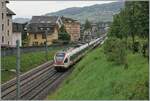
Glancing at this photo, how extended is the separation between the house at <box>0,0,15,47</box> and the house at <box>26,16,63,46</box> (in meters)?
14.5

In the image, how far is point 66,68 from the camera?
5003 centimetres

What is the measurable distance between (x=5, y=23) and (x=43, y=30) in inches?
915

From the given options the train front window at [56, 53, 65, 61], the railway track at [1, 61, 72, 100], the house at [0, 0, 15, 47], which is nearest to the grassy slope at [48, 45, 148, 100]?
the railway track at [1, 61, 72, 100]

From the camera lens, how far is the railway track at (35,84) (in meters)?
36.5

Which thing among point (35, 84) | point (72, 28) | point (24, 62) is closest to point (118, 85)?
point (35, 84)

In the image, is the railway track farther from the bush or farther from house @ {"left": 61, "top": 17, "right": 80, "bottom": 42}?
house @ {"left": 61, "top": 17, "right": 80, "bottom": 42}

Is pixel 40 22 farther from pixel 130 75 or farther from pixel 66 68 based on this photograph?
pixel 130 75

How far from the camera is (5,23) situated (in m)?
81.7

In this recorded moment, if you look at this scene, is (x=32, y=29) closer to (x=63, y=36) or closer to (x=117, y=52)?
(x=63, y=36)

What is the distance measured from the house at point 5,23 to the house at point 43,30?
47.6 ft

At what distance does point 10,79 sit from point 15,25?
47.8 m

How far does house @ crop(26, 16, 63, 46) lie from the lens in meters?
101

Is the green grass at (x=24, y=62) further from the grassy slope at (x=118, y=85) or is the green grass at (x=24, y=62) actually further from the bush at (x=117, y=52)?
the grassy slope at (x=118, y=85)

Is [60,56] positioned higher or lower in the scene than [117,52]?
lower
